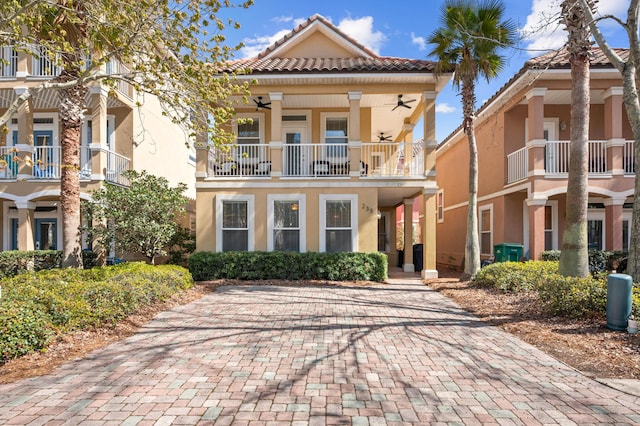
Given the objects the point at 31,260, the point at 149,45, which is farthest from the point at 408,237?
the point at 31,260

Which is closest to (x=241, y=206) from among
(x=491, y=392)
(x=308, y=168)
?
(x=308, y=168)

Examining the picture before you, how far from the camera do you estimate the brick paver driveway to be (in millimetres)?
3436

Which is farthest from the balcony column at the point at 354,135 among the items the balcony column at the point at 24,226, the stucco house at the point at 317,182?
the balcony column at the point at 24,226

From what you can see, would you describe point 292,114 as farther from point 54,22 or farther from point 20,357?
point 20,357

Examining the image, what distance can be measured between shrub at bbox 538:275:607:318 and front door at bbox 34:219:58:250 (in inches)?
680

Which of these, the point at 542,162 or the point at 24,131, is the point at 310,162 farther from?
the point at 24,131

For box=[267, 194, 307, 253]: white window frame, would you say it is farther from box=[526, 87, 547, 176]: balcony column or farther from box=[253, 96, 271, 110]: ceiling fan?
box=[526, 87, 547, 176]: balcony column

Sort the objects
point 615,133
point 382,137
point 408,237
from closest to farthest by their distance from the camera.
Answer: point 615,133
point 408,237
point 382,137

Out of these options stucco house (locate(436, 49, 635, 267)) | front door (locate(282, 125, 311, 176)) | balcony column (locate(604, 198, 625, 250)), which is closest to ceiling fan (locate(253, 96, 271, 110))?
front door (locate(282, 125, 311, 176))

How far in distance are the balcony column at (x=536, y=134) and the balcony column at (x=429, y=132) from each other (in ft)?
10.4

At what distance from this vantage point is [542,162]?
12.5 meters

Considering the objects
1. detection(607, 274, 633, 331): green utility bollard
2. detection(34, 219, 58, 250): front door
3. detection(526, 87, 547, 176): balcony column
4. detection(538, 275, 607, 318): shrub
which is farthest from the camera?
detection(34, 219, 58, 250): front door

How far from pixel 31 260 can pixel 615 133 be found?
1990cm

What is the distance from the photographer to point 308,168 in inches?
528
